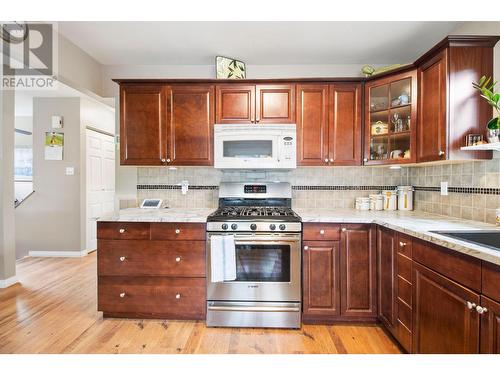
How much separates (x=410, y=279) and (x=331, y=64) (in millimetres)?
2270

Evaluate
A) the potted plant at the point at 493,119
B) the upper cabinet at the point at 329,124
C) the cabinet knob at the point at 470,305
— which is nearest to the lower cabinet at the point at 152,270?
the upper cabinet at the point at 329,124

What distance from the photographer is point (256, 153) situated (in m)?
2.41

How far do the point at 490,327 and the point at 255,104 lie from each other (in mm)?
2171

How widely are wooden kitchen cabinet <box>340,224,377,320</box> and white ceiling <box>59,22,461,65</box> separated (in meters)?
1.73

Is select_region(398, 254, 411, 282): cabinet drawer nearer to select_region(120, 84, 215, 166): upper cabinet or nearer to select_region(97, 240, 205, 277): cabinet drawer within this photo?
select_region(97, 240, 205, 277): cabinet drawer

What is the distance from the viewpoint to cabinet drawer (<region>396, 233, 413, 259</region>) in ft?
5.51

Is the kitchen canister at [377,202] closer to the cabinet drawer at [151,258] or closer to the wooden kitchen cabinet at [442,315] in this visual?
the wooden kitchen cabinet at [442,315]

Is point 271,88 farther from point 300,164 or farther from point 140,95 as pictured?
point 140,95

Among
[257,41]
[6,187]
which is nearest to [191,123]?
[257,41]

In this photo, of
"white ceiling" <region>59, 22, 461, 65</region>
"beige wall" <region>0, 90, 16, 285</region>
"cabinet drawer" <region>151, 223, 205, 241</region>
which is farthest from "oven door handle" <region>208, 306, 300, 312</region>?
"beige wall" <region>0, 90, 16, 285</region>

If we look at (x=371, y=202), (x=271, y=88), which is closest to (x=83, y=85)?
(x=271, y=88)

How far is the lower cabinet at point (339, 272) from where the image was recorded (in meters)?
2.10

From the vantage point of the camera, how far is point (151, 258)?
215cm

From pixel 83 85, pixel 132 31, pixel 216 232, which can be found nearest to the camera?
pixel 216 232
